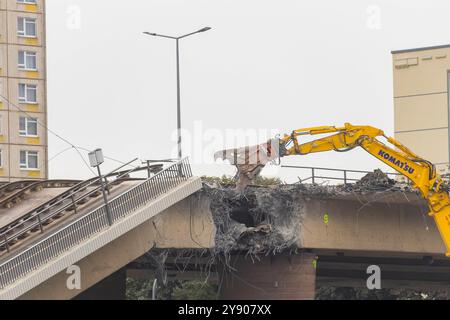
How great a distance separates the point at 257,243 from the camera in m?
48.2

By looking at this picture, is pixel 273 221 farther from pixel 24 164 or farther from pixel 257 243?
pixel 24 164

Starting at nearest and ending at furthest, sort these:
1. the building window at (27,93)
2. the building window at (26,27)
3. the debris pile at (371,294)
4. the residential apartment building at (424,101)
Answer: the debris pile at (371,294) < the residential apartment building at (424,101) < the building window at (26,27) < the building window at (27,93)

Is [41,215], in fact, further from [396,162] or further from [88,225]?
[396,162]

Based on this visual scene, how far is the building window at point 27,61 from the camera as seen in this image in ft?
409

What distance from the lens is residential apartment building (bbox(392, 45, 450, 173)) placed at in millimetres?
99631

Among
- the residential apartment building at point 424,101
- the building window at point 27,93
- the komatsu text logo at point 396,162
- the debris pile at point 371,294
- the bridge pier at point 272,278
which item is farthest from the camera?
the building window at point 27,93

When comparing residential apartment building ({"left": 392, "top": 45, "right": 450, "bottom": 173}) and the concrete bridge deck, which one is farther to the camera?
residential apartment building ({"left": 392, "top": 45, "right": 450, "bottom": 173})

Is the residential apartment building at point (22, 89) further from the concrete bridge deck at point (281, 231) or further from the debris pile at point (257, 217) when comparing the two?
the debris pile at point (257, 217)

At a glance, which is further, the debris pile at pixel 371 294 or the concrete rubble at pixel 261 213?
the debris pile at pixel 371 294

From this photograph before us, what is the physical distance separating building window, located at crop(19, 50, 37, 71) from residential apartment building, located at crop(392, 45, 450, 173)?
3527 cm

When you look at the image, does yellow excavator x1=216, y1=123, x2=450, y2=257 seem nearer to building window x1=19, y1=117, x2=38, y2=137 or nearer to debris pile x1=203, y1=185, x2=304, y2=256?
debris pile x1=203, y1=185, x2=304, y2=256

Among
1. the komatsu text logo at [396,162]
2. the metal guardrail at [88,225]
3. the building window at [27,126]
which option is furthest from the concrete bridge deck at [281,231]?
the building window at [27,126]

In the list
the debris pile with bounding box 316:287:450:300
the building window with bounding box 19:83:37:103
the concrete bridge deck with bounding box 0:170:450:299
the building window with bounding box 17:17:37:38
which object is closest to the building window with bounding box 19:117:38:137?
the building window with bounding box 19:83:37:103
